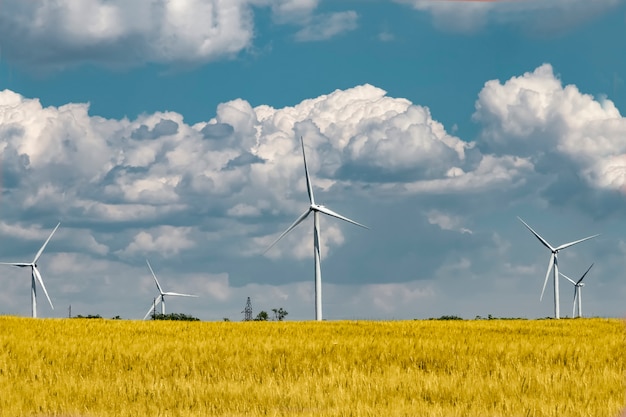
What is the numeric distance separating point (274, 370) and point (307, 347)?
4.62m

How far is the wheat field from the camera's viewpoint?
756 inches

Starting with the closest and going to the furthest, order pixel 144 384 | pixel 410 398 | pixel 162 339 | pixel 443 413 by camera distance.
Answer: pixel 443 413, pixel 410 398, pixel 144 384, pixel 162 339

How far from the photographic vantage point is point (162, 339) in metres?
35.9

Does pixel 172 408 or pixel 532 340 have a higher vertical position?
pixel 532 340

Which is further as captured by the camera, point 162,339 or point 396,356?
point 162,339


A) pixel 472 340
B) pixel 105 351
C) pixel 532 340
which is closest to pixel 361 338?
pixel 472 340

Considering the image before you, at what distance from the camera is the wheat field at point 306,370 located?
63.0 ft

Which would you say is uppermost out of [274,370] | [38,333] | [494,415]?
[38,333]

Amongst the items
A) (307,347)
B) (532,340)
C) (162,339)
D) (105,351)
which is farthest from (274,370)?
(532,340)

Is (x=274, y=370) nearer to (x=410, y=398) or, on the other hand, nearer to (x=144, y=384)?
(x=144, y=384)

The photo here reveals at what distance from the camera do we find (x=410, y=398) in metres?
20.8

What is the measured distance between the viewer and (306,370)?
26969 mm

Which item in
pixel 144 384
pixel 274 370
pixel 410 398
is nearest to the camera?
pixel 410 398

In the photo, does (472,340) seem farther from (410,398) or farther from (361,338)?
(410,398)
